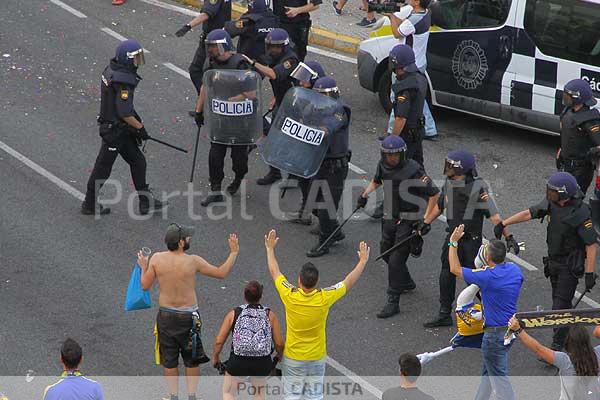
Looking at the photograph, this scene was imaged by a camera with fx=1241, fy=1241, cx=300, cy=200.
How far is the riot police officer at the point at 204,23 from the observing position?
14570 mm

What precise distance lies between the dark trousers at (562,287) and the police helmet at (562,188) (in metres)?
0.57

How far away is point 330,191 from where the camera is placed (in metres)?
11.9

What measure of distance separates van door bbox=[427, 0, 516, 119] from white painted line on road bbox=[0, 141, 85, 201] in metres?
4.46

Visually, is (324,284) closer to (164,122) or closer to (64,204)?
(64,204)

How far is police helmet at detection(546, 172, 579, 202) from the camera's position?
32.0 ft

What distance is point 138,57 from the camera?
39.5 ft

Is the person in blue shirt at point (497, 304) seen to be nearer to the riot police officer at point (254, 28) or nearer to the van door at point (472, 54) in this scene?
the van door at point (472, 54)

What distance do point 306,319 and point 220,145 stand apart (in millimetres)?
4375

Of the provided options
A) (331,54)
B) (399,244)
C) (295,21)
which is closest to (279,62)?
(295,21)

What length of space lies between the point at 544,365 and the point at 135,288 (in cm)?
338

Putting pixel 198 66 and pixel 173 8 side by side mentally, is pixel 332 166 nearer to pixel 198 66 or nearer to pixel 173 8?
pixel 198 66

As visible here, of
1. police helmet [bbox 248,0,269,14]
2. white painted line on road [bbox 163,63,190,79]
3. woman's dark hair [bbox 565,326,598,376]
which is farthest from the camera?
white painted line on road [bbox 163,63,190,79]

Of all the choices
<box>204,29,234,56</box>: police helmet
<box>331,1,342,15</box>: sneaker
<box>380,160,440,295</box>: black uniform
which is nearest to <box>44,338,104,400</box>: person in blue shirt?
<box>380,160,440,295</box>: black uniform

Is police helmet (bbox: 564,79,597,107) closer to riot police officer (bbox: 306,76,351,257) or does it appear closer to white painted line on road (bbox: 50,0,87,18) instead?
riot police officer (bbox: 306,76,351,257)
